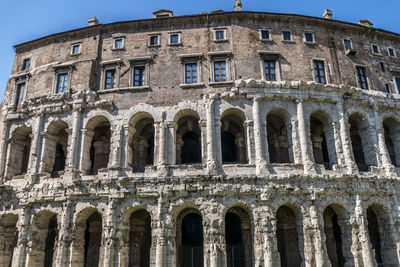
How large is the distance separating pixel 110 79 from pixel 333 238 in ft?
47.9

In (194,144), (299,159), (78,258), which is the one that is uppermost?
(194,144)

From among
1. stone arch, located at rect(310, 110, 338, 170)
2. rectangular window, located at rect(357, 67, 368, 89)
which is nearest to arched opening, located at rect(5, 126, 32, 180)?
stone arch, located at rect(310, 110, 338, 170)

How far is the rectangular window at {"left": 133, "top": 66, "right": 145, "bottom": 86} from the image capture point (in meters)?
17.1

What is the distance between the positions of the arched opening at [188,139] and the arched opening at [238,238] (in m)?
3.77

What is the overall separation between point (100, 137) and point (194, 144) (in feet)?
17.8

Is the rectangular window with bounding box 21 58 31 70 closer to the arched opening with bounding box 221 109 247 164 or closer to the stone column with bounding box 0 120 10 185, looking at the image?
the stone column with bounding box 0 120 10 185

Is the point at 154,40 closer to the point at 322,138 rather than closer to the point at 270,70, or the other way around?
the point at 270,70

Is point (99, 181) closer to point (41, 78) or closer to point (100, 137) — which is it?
point (100, 137)

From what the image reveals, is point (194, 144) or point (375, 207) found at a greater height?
point (194, 144)

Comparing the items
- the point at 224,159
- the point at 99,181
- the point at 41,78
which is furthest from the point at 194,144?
the point at 41,78

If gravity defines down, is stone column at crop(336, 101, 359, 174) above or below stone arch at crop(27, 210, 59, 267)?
above

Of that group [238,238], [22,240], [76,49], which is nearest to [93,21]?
[76,49]

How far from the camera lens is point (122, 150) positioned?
51.6ft

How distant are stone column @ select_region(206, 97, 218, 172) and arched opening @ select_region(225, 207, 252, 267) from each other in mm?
2847
